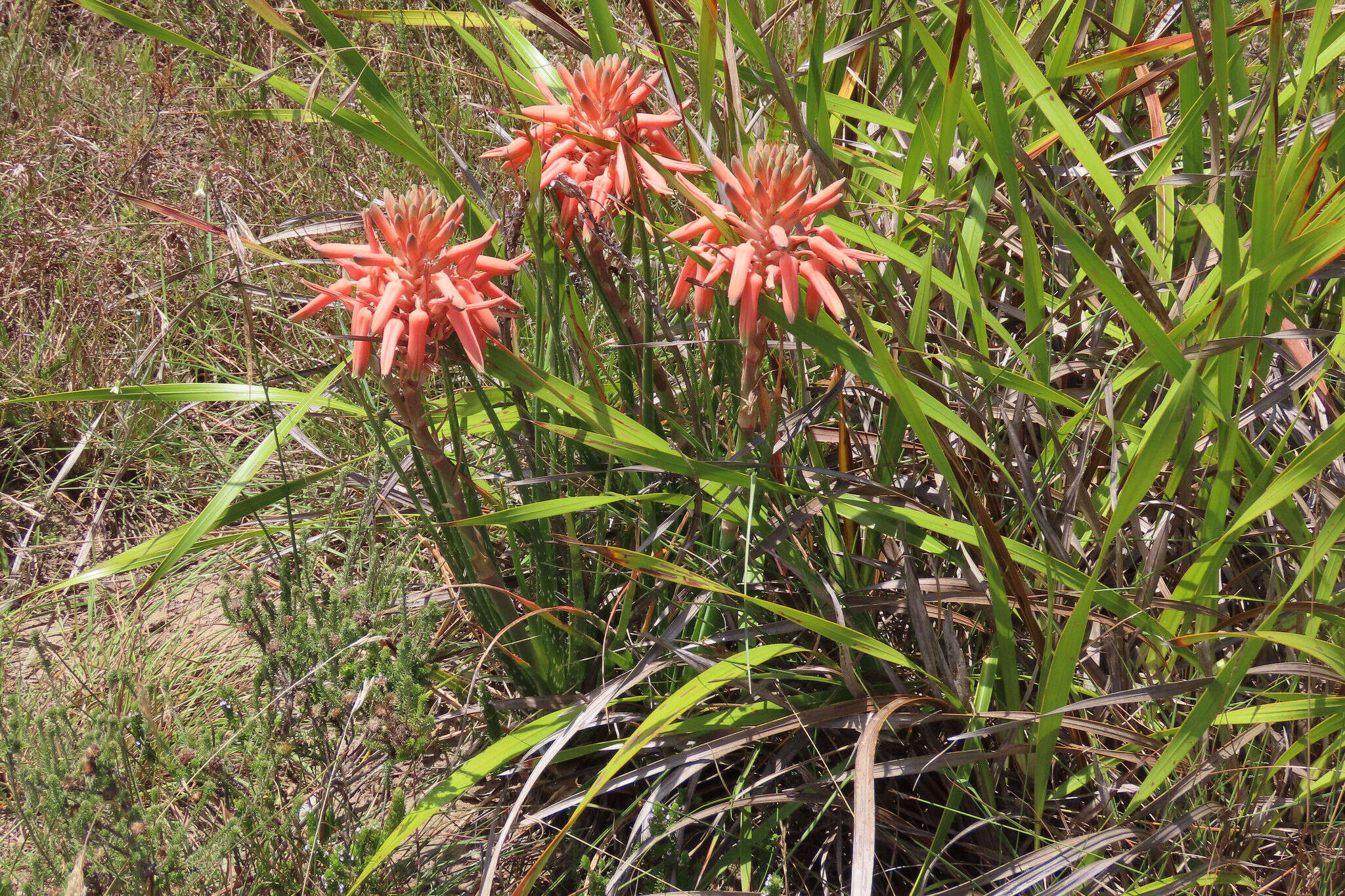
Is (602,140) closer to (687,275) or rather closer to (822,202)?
(687,275)

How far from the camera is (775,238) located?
120 cm

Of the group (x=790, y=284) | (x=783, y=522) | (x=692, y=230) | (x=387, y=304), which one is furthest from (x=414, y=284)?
(x=783, y=522)

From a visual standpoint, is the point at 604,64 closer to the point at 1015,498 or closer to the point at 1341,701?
the point at 1015,498

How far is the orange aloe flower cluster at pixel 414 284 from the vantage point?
46.5 inches

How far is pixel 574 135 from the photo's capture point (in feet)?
4.50

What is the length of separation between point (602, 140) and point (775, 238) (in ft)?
1.25

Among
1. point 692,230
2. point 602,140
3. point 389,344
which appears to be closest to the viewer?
point 389,344

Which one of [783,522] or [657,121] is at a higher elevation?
Result: [657,121]

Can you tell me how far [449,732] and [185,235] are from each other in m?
1.95

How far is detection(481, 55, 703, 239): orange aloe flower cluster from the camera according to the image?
4.66ft

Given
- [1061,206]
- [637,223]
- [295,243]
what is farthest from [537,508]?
[295,243]

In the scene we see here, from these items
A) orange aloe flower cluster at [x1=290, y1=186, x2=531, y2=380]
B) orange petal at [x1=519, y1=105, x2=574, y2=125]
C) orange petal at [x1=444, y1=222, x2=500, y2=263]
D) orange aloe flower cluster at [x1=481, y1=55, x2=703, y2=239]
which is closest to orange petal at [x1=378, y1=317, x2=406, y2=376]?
orange aloe flower cluster at [x1=290, y1=186, x2=531, y2=380]

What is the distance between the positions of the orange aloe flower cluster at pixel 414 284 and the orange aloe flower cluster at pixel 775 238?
0.29 m

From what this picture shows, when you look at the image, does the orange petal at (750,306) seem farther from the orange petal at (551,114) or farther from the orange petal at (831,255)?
the orange petal at (551,114)
